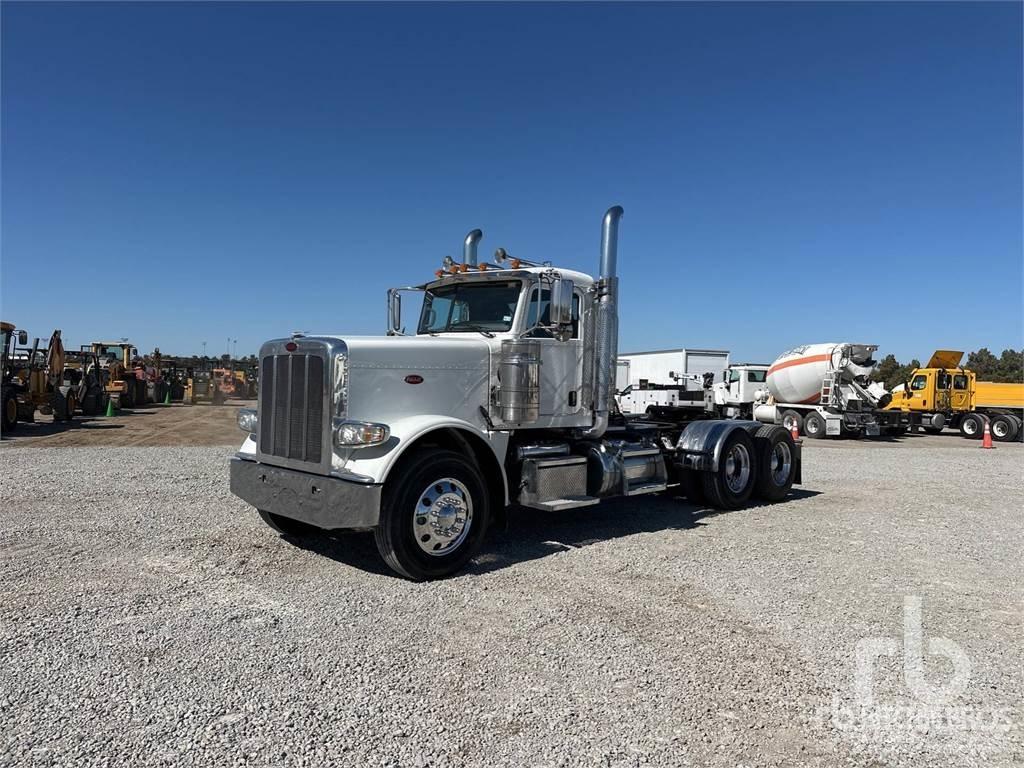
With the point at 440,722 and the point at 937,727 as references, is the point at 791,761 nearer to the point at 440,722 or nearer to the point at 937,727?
the point at 937,727

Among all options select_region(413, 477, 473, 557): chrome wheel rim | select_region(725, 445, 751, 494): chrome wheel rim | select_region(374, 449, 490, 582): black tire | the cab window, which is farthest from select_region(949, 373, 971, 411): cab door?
select_region(413, 477, 473, 557): chrome wheel rim

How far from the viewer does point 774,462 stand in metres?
9.68

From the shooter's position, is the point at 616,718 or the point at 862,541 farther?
the point at 862,541

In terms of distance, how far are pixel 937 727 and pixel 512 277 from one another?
16.1 ft

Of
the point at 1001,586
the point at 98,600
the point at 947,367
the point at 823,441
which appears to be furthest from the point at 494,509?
the point at 947,367

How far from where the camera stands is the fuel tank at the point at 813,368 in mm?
23438

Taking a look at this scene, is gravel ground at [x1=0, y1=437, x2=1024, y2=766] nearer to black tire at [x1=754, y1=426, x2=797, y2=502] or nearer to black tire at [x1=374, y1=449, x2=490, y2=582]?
black tire at [x1=374, y1=449, x2=490, y2=582]

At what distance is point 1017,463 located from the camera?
16.2m

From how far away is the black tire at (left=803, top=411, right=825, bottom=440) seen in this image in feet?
76.9

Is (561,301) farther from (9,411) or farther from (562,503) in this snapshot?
(9,411)

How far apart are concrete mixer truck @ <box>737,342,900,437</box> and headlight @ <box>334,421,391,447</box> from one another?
19655 millimetres

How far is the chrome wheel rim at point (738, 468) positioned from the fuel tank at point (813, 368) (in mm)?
16132

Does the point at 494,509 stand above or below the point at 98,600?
above

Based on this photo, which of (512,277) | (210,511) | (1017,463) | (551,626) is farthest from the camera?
(1017,463)
